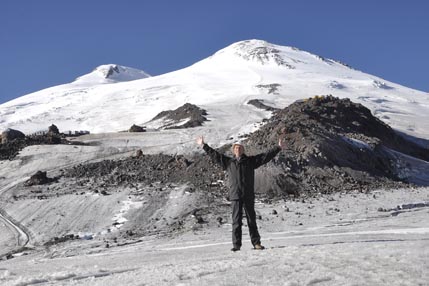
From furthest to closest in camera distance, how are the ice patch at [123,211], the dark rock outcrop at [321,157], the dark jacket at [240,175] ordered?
the dark rock outcrop at [321,157] → the ice patch at [123,211] → the dark jacket at [240,175]

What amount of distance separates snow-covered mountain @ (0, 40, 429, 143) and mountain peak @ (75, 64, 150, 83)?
26.2 m

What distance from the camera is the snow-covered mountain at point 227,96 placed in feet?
195

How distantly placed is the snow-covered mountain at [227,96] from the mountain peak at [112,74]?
1030 inches

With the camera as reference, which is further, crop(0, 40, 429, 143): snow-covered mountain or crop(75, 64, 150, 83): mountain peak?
crop(75, 64, 150, 83): mountain peak

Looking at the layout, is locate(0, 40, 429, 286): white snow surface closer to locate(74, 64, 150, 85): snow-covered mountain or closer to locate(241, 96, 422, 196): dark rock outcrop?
locate(241, 96, 422, 196): dark rock outcrop

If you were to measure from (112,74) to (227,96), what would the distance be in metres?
96.2

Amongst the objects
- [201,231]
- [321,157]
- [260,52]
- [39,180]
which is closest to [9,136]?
[39,180]

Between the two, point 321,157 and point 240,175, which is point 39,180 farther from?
point 240,175

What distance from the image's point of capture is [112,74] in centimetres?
16138

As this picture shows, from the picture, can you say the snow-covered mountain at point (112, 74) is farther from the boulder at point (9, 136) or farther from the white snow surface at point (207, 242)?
the white snow surface at point (207, 242)

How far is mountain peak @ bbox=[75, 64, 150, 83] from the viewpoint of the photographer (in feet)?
491

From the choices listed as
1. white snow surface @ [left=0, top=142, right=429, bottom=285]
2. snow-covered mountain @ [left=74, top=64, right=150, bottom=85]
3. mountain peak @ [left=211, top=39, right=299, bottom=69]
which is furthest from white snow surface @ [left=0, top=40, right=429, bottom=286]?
snow-covered mountain @ [left=74, top=64, right=150, bottom=85]

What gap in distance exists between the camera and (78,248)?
49.4ft

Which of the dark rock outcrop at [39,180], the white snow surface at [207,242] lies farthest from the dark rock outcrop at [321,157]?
the dark rock outcrop at [39,180]
